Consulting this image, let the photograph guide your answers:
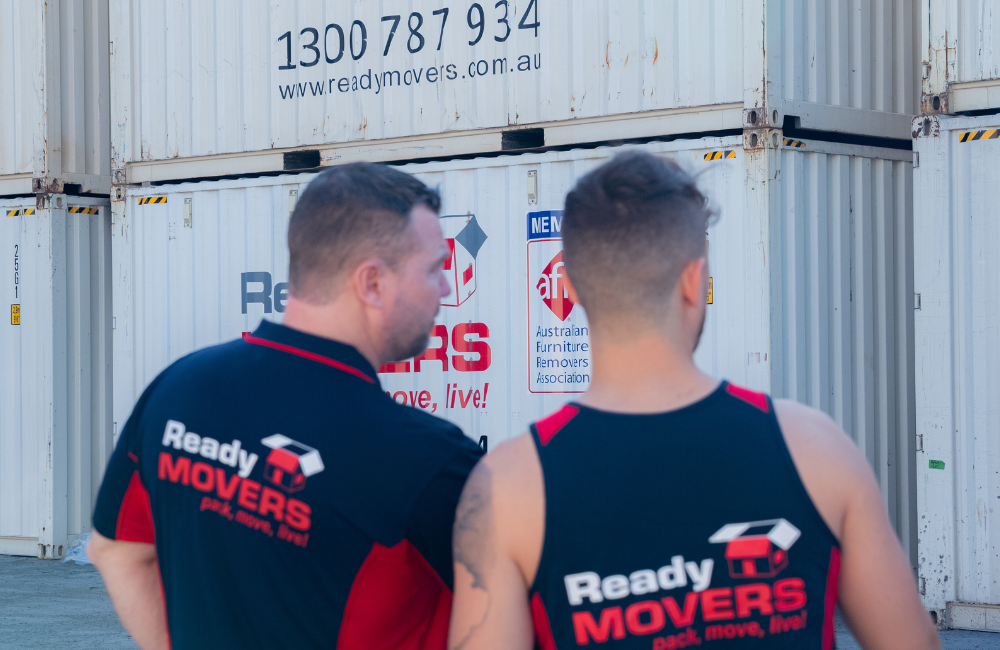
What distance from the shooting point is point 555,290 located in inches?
259

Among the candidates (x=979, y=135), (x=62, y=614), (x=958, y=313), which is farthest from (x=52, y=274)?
(x=979, y=135)

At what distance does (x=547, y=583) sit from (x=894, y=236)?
5.71m

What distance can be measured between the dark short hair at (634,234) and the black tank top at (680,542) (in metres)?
0.21

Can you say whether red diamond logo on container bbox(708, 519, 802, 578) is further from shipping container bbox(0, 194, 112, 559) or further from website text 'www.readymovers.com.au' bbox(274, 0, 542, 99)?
shipping container bbox(0, 194, 112, 559)

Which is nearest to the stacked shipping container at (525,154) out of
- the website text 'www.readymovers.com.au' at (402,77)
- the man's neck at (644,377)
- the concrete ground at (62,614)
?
the website text 'www.readymovers.com.au' at (402,77)

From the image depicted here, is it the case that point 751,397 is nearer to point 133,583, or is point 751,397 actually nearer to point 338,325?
point 338,325

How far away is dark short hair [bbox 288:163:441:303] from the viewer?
2016mm

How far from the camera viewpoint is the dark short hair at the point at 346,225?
2.02m

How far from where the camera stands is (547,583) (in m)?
1.63

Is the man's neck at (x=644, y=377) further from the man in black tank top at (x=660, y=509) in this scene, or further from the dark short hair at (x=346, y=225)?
the dark short hair at (x=346, y=225)

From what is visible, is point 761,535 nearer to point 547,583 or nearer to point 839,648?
point 547,583

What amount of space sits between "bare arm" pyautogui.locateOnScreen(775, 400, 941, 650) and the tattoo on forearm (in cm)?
43

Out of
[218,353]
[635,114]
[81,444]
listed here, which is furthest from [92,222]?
[218,353]

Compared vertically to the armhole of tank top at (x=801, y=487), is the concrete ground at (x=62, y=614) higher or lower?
lower
